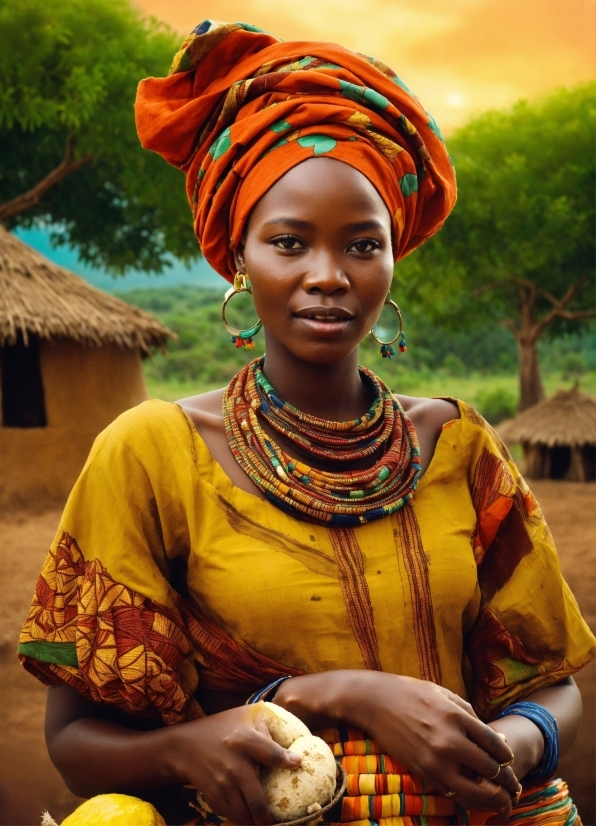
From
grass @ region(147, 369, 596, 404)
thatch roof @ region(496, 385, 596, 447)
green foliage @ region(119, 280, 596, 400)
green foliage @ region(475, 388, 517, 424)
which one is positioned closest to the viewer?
thatch roof @ region(496, 385, 596, 447)

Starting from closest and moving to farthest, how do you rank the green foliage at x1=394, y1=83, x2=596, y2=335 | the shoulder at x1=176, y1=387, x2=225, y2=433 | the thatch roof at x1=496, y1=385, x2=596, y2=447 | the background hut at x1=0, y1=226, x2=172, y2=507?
the shoulder at x1=176, y1=387, x2=225, y2=433 < the background hut at x1=0, y1=226, x2=172, y2=507 < the thatch roof at x1=496, y1=385, x2=596, y2=447 < the green foliage at x1=394, y1=83, x2=596, y2=335

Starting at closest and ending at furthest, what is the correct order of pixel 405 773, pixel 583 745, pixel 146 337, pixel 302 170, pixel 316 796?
pixel 316 796, pixel 405 773, pixel 302 170, pixel 583 745, pixel 146 337

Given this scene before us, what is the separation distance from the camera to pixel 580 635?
1.78m

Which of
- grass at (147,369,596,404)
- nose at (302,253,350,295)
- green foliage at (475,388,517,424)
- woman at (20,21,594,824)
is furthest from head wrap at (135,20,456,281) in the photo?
green foliage at (475,388,517,424)

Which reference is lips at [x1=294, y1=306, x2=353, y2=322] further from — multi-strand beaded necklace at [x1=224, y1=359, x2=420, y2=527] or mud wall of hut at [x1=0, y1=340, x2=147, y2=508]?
mud wall of hut at [x1=0, y1=340, x2=147, y2=508]

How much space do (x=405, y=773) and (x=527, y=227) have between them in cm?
1287

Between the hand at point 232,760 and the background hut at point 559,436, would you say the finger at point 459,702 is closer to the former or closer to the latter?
the hand at point 232,760

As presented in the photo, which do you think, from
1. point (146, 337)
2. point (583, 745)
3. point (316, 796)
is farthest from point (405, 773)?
point (146, 337)

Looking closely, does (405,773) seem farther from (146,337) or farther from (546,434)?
(546,434)

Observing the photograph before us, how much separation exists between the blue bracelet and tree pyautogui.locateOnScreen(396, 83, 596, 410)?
12259 mm

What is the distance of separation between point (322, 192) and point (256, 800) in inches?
38.0

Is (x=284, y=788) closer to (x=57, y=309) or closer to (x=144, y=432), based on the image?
(x=144, y=432)

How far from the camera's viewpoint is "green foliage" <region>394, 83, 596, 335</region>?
1339 centimetres

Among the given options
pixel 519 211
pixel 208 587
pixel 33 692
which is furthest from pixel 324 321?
pixel 519 211
